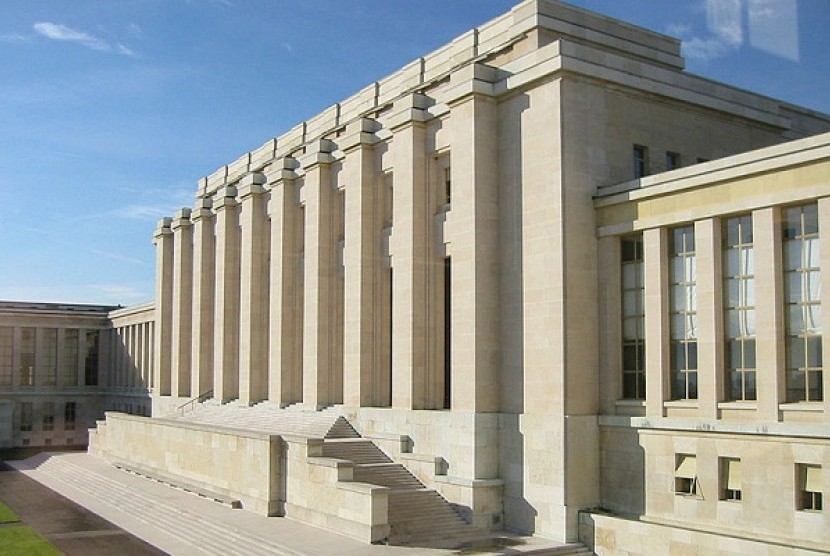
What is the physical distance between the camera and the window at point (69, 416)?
8731 cm

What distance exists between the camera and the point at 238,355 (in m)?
57.2

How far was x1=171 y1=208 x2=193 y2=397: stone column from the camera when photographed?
213ft

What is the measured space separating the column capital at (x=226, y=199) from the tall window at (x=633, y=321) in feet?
101

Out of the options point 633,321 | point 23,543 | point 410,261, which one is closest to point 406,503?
point 410,261

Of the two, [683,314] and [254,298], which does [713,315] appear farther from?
[254,298]

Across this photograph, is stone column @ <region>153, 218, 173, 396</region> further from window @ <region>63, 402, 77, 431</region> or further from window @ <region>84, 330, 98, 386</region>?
window @ <region>84, 330, 98, 386</region>

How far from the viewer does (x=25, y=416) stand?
8519 centimetres

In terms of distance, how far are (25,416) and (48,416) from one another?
2.00 metres

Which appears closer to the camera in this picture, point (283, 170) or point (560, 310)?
point (560, 310)

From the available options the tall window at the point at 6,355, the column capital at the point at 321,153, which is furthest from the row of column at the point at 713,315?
the tall window at the point at 6,355

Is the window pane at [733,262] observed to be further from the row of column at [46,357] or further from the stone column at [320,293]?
the row of column at [46,357]

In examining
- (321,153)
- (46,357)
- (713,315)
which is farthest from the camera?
(46,357)

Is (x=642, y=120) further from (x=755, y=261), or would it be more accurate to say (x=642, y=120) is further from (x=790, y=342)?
(x=790, y=342)

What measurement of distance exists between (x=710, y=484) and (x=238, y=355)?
113ft
